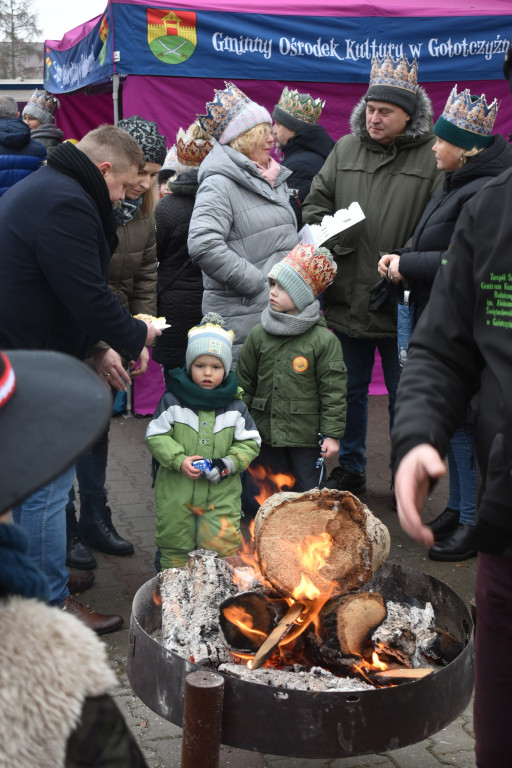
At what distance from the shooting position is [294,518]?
3.14 meters

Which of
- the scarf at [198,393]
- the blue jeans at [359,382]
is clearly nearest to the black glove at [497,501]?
the scarf at [198,393]

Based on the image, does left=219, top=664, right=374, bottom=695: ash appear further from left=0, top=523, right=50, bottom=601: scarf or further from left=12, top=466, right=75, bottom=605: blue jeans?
left=0, top=523, right=50, bottom=601: scarf

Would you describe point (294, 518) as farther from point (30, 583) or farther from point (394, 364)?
point (394, 364)

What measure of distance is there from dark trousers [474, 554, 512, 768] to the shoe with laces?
3.88 m

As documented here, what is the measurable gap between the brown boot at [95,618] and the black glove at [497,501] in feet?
8.58

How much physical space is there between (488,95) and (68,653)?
26.8 ft

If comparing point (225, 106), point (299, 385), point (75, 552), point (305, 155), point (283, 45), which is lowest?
point (75, 552)

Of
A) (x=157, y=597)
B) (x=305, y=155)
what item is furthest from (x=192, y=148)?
(x=157, y=597)

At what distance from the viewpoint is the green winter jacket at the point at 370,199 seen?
5488 mm

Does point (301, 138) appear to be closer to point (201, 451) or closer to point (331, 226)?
point (331, 226)

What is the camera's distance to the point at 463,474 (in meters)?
5.09

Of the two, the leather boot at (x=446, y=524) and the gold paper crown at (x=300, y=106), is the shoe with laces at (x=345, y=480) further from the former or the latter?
the gold paper crown at (x=300, y=106)

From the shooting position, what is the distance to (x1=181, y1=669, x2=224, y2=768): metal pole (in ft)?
7.73

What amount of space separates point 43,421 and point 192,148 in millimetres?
5119
